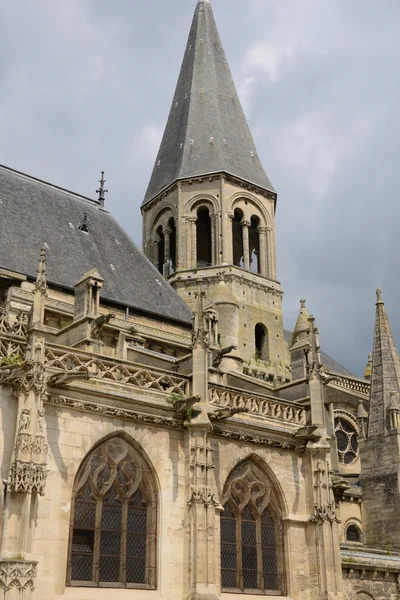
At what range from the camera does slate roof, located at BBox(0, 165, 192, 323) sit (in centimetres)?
2142

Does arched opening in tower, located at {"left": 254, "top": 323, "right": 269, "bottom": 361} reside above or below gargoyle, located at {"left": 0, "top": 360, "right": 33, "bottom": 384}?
above

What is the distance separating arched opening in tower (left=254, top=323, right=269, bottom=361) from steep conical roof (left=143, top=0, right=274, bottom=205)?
22.6ft

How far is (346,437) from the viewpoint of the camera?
30094 mm

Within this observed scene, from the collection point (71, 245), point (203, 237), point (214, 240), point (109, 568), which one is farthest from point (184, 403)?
point (203, 237)

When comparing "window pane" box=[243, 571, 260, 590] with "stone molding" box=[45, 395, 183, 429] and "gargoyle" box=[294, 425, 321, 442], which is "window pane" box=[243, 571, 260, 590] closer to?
"gargoyle" box=[294, 425, 321, 442]

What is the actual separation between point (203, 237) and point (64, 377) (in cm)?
2388

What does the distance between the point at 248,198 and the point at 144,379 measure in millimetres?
21490

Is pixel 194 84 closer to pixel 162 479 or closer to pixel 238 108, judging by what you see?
pixel 238 108

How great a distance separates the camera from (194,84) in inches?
1505

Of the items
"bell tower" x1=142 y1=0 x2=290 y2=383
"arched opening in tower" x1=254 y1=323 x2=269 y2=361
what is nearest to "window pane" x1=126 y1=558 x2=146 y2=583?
"bell tower" x1=142 y1=0 x2=290 y2=383

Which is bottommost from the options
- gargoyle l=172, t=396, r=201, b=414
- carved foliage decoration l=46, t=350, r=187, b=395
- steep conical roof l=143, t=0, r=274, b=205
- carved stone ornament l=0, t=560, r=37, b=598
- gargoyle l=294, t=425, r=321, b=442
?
carved stone ornament l=0, t=560, r=37, b=598

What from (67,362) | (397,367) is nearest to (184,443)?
(67,362)

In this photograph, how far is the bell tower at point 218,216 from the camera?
3197 cm

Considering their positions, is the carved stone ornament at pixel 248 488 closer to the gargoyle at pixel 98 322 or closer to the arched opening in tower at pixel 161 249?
the gargoyle at pixel 98 322
